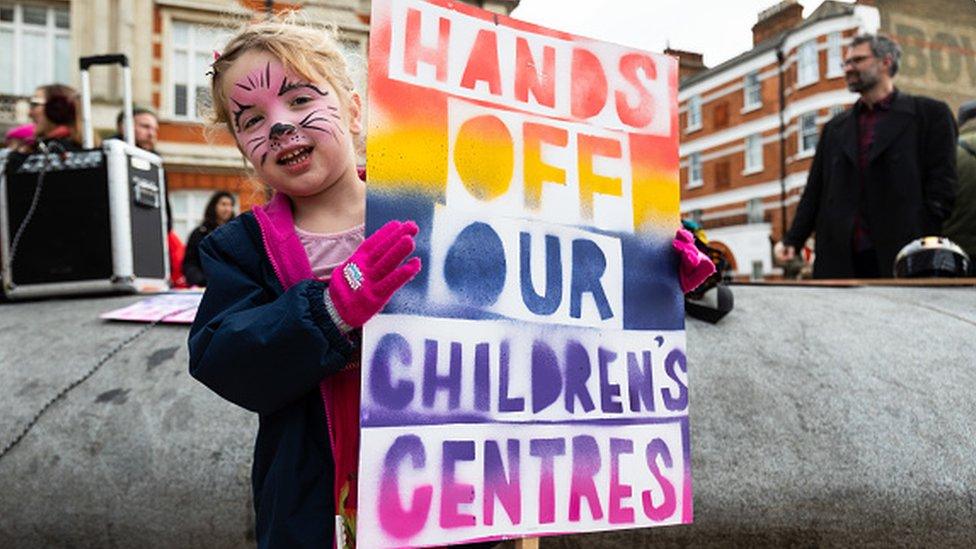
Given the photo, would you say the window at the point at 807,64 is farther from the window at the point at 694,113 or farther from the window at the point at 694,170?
the window at the point at 694,170

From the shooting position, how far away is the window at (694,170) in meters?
29.4

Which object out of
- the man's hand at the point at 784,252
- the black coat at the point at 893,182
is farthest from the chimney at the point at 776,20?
the man's hand at the point at 784,252

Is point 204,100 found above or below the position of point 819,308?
above

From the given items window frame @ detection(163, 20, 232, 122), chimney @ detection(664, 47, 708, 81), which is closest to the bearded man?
window frame @ detection(163, 20, 232, 122)

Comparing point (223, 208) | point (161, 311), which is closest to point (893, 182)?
point (161, 311)

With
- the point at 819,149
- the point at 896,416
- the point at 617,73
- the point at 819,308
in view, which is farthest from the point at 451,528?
the point at 819,149

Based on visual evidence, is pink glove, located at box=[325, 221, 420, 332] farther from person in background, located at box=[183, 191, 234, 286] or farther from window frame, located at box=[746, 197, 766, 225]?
window frame, located at box=[746, 197, 766, 225]

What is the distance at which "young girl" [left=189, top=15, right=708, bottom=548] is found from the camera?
112 centimetres

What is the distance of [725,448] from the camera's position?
79.5 inches

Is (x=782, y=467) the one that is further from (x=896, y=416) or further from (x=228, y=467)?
(x=228, y=467)

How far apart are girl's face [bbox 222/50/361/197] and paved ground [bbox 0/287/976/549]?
0.99 metres

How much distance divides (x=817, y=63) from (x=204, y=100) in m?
25.9

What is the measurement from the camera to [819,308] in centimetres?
261

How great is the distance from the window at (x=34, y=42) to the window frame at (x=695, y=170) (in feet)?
70.3
